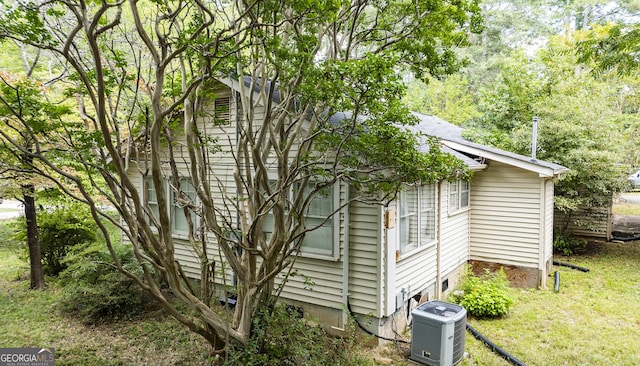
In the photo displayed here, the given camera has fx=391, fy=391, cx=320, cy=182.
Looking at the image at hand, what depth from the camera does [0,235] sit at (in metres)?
14.2

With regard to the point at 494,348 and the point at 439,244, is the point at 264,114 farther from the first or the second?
the point at 494,348

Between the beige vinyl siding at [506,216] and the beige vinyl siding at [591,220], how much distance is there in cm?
478

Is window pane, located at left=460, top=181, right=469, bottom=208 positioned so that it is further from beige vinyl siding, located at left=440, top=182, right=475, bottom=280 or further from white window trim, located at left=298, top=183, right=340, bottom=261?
white window trim, located at left=298, top=183, right=340, bottom=261

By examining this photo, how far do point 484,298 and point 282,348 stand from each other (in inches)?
175

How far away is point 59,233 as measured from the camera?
934cm

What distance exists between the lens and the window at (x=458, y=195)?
867 cm

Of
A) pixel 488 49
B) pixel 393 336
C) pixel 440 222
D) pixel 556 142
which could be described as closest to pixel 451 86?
pixel 556 142

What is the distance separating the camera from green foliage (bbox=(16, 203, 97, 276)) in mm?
9219

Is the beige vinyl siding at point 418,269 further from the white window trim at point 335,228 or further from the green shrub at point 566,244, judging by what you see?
the green shrub at point 566,244

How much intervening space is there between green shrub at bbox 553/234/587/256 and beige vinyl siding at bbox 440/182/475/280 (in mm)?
4691

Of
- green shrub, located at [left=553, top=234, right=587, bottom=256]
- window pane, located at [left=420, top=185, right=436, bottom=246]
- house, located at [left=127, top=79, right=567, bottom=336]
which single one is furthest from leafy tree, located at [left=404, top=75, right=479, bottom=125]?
window pane, located at [left=420, top=185, right=436, bottom=246]

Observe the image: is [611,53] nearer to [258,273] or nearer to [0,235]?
[258,273]

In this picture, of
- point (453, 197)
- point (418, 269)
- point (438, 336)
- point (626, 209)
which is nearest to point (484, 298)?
point (418, 269)

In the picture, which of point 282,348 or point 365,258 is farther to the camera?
point 365,258
